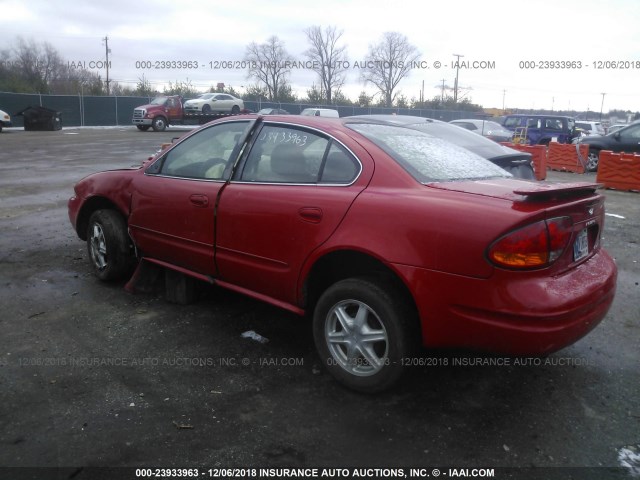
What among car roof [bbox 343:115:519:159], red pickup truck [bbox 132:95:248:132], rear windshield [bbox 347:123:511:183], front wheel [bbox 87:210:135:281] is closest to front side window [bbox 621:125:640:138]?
car roof [bbox 343:115:519:159]

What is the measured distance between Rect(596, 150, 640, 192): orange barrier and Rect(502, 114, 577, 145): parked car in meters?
11.7

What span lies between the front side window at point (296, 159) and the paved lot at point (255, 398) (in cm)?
119

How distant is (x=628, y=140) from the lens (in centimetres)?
1545

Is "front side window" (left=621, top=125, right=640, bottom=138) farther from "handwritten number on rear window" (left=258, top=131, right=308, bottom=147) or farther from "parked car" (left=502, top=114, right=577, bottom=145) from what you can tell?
"handwritten number on rear window" (left=258, top=131, right=308, bottom=147)

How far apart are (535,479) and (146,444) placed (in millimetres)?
1839

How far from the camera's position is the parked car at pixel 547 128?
77.3 ft

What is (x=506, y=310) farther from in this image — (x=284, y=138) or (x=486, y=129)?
(x=486, y=129)

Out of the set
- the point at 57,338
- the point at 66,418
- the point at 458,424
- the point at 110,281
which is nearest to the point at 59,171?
the point at 110,281

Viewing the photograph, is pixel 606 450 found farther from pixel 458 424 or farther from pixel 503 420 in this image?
pixel 458 424

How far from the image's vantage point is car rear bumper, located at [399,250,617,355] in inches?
104

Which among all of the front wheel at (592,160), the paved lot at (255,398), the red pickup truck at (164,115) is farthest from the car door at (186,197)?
the red pickup truck at (164,115)

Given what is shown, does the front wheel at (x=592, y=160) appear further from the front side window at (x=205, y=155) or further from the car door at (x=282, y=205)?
the car door at (x=282, y=205)

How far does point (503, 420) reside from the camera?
2.96 m

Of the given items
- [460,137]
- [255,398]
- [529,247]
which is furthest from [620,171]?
[255,398]
